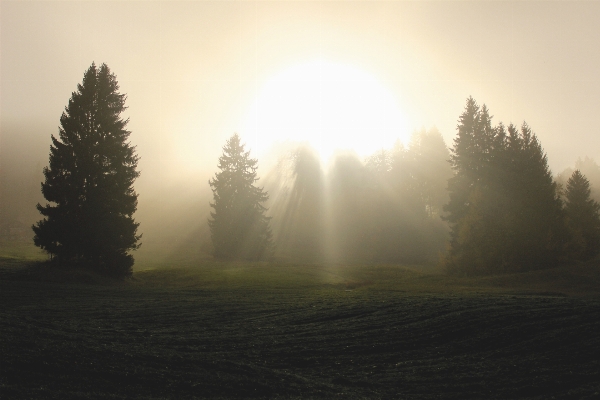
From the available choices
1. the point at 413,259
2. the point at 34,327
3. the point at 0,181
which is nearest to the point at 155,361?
the point at 34,327

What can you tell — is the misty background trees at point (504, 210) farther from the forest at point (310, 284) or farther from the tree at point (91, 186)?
the tree at point (91, 186)

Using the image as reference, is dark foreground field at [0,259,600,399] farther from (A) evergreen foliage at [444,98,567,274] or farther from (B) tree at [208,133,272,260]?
(B) tree at [208,133,272,260]

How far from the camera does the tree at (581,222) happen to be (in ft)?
137

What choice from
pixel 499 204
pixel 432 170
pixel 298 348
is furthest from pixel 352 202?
pixel 298 348

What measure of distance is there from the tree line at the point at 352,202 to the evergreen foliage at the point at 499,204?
4.5 inches

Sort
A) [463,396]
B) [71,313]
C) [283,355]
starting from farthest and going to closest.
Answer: [71,313]
[283,355]
[463,396]

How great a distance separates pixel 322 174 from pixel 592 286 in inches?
2222

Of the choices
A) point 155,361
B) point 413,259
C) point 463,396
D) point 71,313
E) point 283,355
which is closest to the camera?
point 463,396

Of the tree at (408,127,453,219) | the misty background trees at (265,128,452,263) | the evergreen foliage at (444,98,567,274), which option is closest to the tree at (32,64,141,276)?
the evergreen foliage at (444,98,567,274)

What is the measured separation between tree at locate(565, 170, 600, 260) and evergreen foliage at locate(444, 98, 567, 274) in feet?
8.46

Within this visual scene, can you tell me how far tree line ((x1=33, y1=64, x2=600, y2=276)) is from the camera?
99.3ft

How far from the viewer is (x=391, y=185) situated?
264 feet

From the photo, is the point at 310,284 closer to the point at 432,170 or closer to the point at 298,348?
the point at 298,348

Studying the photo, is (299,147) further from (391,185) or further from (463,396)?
(463,396)
